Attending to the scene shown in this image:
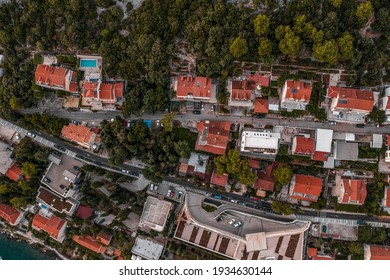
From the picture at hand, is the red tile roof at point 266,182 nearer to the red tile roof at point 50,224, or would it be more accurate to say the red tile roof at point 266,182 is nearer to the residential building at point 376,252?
the residential building at point 376,252

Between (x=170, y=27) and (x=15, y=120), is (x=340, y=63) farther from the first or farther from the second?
(x=15, y=120)

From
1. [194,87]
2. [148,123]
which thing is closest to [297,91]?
[194,87]

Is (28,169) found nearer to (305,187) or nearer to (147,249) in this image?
(147,249)

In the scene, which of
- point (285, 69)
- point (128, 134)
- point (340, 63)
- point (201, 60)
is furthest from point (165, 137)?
point (340, 63)

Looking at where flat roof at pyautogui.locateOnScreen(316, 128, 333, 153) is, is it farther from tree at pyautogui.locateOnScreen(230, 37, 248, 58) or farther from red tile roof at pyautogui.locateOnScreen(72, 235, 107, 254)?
red tile roof at pyautogui.locateOnScreen(72, 235, 107, 254)

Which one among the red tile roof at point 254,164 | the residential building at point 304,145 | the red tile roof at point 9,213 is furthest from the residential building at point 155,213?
the red tile roof at point 9,213

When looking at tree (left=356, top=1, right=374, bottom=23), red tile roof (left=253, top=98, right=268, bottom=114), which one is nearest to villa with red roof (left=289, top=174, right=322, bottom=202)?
red tile roof (left=253, top=98, right=268, bottom=114)
